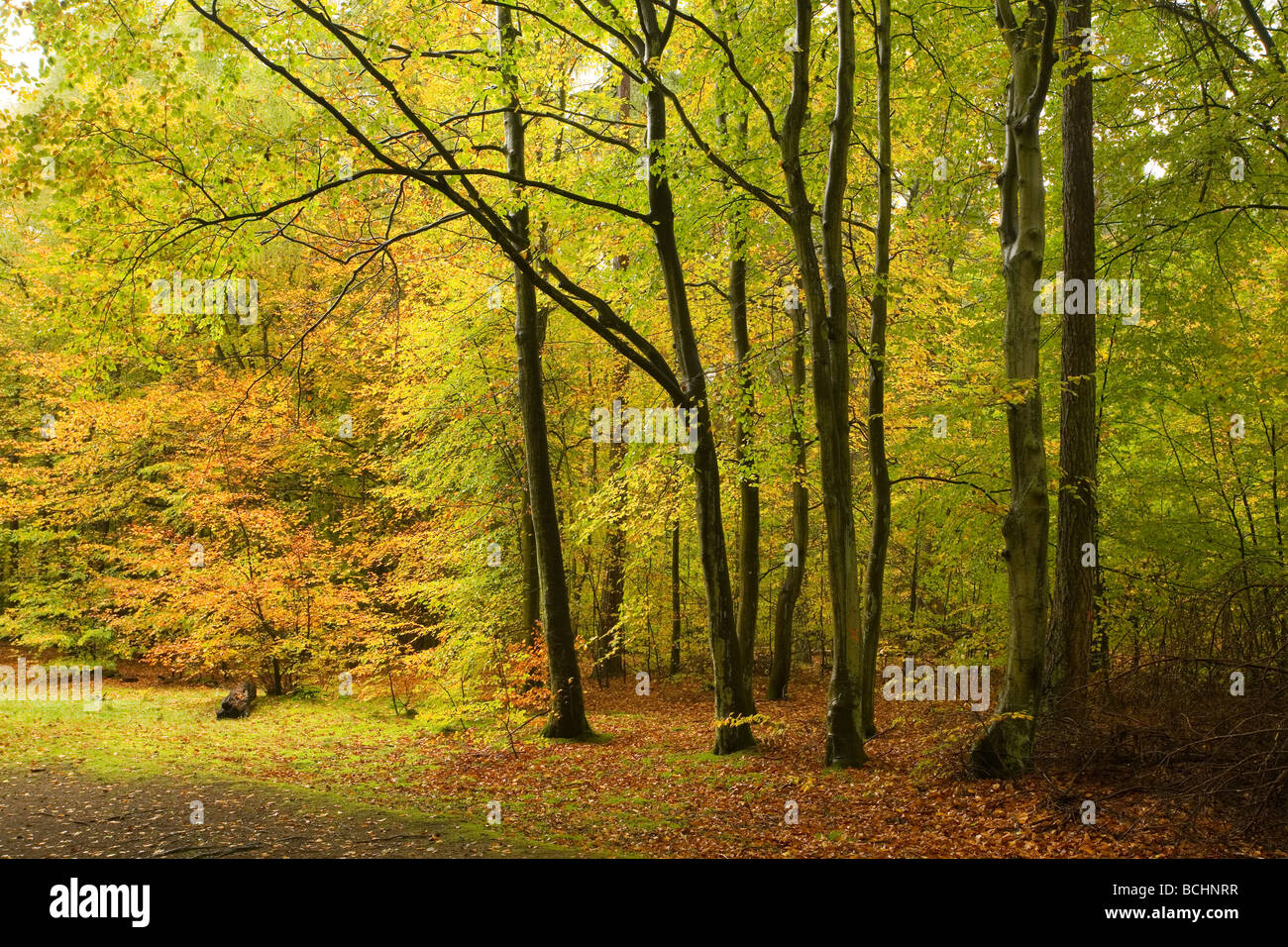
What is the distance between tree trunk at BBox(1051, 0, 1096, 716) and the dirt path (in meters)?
5.84

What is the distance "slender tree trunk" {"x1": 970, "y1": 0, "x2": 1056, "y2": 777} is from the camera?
6.77 meters

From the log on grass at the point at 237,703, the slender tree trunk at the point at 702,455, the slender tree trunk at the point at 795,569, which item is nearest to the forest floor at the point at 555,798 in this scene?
the slender tree trunk at the point at 702,455

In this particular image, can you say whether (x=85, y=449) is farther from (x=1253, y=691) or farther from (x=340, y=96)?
(x=1253, y=691)

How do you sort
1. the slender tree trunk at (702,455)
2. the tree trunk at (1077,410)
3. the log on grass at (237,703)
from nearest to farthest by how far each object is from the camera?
1. the tree trunk at (1077,410)
2. the slender tree trunk at (702,455)
3. the log on grass at (237,703)

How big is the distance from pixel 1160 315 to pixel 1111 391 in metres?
1.01

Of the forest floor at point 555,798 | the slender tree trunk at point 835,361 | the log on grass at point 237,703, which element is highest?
the slender tree trunk at point 835,361

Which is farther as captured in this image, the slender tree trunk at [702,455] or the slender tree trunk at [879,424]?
the slender tree trunk at [702,455]

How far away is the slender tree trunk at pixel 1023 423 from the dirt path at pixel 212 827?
3931 mm

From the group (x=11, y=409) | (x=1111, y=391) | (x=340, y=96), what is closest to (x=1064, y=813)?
(x=1111, y=391)

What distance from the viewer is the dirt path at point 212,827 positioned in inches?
222

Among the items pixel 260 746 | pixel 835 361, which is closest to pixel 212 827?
pixel 260 746

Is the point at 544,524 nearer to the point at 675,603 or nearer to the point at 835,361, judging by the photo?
the point at 835,361

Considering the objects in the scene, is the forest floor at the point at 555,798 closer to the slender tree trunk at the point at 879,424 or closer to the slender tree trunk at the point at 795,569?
the slender tree trunk at the point at 879,424

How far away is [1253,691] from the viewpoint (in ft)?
20.5
